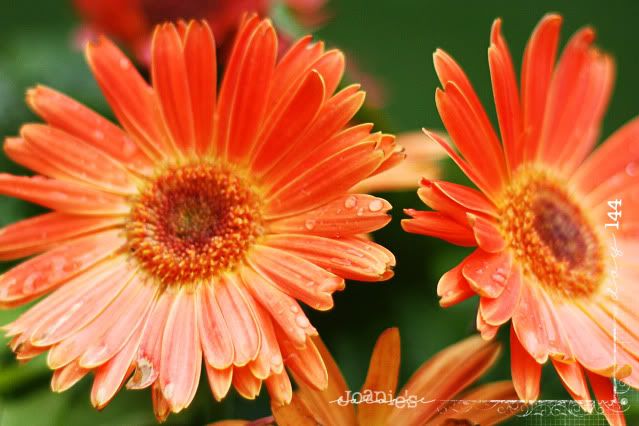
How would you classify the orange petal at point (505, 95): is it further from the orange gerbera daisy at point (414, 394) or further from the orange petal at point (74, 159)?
the orange petal at point (74, 159)

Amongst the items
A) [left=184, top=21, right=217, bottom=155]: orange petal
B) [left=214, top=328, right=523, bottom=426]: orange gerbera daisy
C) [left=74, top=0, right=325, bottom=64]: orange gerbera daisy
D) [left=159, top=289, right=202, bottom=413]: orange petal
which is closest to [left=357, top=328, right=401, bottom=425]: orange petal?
[left=214, top=328, right=523, bottom=426]: orange gerbera daisy

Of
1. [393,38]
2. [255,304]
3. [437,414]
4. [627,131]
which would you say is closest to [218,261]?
[255,304]

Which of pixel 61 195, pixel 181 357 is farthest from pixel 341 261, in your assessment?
pixel 61 195

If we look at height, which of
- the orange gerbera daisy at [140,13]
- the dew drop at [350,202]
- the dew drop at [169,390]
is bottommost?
the dew drop at [169,390]

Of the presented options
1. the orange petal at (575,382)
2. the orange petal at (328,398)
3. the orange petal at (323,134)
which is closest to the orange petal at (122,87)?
the orange petal at (323,134)

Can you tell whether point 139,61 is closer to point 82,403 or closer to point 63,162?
point 63,162

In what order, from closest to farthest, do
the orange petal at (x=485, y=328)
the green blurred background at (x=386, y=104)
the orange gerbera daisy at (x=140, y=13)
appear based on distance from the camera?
1. the orange petal at (x=485, y=328)
2. the green blurred background at (x=386, y=104)
3. the orange gerbera daisy at (x=140, y=13)
